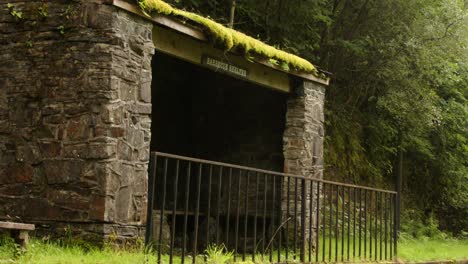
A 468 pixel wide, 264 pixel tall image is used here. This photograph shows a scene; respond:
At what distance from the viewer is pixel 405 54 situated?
52.0ft

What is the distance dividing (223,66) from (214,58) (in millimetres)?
243

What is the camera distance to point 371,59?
16.1 meters

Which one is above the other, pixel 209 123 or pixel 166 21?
pixel 166 21

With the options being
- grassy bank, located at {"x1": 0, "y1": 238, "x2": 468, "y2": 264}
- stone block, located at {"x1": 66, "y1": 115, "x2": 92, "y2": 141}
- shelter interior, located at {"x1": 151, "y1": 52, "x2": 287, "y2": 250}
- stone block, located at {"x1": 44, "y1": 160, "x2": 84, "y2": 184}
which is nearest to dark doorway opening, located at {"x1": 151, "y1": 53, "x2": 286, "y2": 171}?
shelter interior, located at {"x1": 151, "y1": 52, "x2": 287, "y2": 250}

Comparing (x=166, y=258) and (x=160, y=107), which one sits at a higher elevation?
(x=160, y=107)

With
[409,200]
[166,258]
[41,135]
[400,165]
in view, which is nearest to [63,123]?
[41,135]

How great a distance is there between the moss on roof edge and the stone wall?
0.32 m

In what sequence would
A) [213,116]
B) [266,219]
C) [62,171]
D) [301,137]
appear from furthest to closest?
[213,116], [266,219], [301,137], [62,171]

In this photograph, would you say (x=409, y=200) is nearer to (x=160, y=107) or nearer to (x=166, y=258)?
(x=160, y=107)

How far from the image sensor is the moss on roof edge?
25.6 feet

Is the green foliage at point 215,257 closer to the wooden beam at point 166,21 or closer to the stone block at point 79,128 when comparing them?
the stone block at point 79,128

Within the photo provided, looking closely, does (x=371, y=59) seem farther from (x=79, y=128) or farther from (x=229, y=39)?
(x=79, y=128)

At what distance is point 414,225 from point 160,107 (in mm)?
8804

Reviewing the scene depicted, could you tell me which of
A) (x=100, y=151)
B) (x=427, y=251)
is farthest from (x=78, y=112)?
(x=427, y=251)
